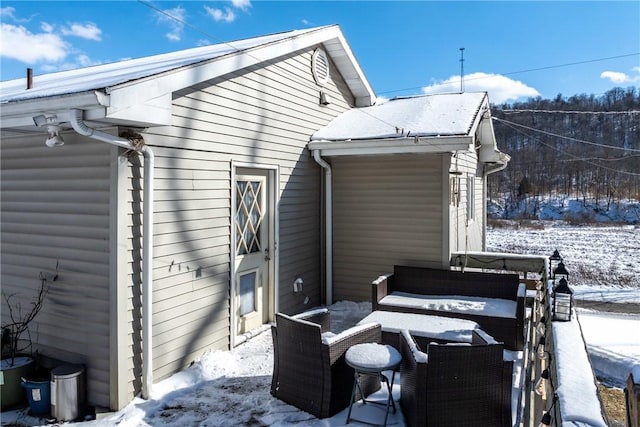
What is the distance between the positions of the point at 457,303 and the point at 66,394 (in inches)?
170

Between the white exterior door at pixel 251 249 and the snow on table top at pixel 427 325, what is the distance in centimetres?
146

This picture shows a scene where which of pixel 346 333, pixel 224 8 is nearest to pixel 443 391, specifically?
pixel 346 333

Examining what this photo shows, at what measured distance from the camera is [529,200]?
33000 mm

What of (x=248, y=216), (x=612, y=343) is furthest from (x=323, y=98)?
(x=612, y=343)

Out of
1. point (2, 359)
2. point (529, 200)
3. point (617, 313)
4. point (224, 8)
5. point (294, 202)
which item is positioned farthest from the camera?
point (529, 200)

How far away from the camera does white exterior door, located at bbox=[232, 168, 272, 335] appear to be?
5.16 metres

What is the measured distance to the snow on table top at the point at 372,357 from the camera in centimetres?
314

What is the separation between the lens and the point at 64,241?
3822 mm

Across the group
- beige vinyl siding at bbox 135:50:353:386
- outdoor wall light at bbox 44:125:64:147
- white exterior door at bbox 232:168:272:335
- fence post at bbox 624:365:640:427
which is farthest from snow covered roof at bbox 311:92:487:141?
fence post at bbox 624:365:640:427

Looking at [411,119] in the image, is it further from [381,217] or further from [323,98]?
[381,217]

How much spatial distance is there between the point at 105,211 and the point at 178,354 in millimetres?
1568

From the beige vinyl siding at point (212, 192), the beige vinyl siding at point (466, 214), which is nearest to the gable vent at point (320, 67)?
the beige vinyl siding at point (212, 192)

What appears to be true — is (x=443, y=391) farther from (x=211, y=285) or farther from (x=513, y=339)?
(x=211, y=285)

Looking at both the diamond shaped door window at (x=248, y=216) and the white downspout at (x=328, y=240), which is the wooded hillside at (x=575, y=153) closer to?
the white downspout at (x=328, y=240)
